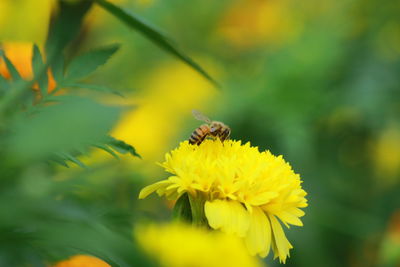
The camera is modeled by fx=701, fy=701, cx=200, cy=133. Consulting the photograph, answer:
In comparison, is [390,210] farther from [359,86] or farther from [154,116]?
[154,116]

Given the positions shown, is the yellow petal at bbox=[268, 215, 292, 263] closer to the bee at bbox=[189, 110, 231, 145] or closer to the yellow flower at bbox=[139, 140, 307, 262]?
the yellow flower at bbox=[139, 140, 307, 262]

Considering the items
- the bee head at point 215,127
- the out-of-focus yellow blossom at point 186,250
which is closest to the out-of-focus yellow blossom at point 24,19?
the bee head at point 215,127

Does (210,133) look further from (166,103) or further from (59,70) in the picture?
(166,103)

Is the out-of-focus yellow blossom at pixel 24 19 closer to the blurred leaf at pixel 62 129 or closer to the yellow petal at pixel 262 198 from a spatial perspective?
the yellow petal at pixel 262 198

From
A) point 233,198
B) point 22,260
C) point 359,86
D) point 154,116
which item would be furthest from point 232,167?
point 359,86

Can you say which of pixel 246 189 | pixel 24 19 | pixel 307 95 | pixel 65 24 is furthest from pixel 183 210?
pixel 307 95

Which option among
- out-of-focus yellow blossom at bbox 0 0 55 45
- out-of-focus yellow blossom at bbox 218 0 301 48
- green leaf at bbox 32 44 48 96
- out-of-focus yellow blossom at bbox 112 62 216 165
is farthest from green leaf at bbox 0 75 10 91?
out-of-focus yellow blossom at bbox 218 0 301 48
